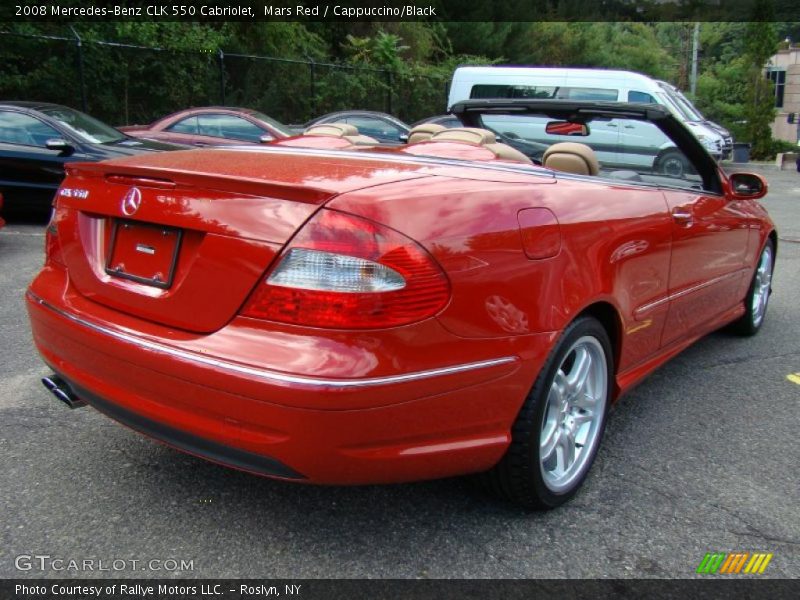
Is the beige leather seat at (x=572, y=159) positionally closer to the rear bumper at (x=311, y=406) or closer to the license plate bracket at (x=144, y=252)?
the rear bumper at (x=311, y=406)

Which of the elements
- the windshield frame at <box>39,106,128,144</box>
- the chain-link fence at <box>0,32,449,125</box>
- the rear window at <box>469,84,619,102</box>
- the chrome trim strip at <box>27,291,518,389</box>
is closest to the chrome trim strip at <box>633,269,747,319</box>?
the chrome trim strip at <box>27,291,518,389</box>

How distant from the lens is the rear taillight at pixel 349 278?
6.50 ft

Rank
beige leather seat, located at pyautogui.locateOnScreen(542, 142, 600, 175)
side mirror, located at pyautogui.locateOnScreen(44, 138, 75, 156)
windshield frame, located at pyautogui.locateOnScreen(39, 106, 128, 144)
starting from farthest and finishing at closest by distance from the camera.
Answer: windshield frame, located at pyautogui.locateOnScreen(39, 106, 128, 144), side mirror, located at pyautogui.locateOnScreen(44, 138, 75, 156), beige leather seat, located at pyautogui.locateOnScreen(542, 142, 600, 175)

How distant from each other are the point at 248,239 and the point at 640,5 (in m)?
66.0

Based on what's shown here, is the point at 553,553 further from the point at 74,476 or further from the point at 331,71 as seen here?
the point at 331,71

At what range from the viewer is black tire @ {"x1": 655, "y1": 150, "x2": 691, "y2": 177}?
4.10 metres

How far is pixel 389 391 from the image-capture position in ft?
6.50

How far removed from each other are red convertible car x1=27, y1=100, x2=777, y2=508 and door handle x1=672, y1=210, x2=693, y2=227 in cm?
42

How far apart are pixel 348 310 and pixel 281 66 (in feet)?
64.0

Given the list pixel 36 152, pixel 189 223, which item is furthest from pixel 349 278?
pixel 36 152

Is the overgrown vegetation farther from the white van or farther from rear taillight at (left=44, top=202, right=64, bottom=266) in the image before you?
rear taillight at (left=44, top=202, right=64, bottom=266)

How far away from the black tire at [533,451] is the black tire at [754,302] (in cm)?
261

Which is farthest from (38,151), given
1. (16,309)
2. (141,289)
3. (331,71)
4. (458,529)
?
(331,71)

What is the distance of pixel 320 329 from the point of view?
1985 millimetres
